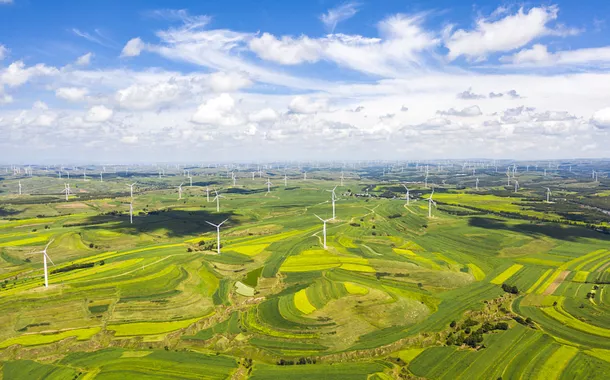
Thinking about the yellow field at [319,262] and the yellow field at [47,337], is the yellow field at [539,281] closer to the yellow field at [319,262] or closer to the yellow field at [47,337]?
the yellow field at [319,262]

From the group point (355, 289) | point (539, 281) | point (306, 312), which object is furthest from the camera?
point (539, 281)

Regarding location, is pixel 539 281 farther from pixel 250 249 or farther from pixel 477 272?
pixel 250 249

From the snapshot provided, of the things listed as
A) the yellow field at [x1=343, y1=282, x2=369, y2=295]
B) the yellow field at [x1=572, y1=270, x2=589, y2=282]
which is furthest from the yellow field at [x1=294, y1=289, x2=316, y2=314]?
the yellow field at [x1=572, y1=270, x2=589, y2=282]

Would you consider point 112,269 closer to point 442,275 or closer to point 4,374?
point 4,374

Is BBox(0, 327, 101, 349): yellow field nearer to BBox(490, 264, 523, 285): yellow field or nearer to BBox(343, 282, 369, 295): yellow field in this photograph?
BBox(343, 282, 369, 295): yellow field

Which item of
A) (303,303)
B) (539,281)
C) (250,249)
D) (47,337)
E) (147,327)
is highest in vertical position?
(250,249)

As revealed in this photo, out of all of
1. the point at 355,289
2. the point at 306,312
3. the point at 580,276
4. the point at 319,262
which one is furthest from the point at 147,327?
the point at 580,276


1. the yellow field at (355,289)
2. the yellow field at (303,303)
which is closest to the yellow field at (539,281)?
the yellow field at (355,289)
